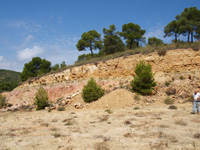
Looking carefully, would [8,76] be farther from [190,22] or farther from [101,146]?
[101,146]

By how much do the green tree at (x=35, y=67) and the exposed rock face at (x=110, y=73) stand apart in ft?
20.6

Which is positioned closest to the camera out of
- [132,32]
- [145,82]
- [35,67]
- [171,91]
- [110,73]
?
[171,91]

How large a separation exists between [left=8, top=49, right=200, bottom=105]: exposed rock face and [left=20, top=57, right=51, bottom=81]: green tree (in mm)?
6282

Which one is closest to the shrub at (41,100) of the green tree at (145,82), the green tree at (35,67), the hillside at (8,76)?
the green tree at (145,82)

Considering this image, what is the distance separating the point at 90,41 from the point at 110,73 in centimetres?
1328

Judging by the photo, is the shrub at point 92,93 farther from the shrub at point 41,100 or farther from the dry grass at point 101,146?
the dry grass at point 101,146

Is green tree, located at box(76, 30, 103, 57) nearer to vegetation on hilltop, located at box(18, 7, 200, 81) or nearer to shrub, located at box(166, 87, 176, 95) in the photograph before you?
vegetation on hilltop, located at box(18, 7, 200, 81)

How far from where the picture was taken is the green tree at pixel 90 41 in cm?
3375

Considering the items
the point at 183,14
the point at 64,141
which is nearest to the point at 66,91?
the point at 64,141

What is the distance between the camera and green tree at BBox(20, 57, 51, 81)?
1451 inches

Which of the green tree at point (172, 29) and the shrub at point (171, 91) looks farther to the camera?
the green tree at point (172, 29)

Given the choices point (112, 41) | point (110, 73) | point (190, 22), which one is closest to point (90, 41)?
point (112, 41)

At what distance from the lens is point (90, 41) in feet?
112

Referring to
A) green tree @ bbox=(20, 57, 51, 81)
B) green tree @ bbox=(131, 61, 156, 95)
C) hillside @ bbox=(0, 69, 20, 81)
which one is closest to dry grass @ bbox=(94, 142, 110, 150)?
green tree @ bbox=(131, 61, 156, 95)
